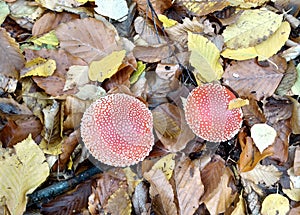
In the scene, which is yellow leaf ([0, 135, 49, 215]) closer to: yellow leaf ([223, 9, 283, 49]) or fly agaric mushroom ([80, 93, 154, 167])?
fly agaric mushroom ([80, 93, 154, 167])

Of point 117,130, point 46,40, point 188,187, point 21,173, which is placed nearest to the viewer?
point 117,130

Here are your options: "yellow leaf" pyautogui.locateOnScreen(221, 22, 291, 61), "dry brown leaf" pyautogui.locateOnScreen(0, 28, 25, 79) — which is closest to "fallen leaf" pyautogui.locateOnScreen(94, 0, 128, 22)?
"dry brown leaf" pyautogui.locateOnScreen(0, 28, 25, 79)

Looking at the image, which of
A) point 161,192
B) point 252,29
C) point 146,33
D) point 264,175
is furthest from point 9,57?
point 264,175

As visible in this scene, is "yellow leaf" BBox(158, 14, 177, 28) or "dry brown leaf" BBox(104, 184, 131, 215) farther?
"yellow leaf" BBox(158, 14, 177, 28)

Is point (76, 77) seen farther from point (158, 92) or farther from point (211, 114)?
point (211, 114)

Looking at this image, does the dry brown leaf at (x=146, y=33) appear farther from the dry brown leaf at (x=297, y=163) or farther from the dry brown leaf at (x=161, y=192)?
the dry brown leaf at (x=297, y=163)

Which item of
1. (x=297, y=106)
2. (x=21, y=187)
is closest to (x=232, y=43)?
(x=297, y=106)

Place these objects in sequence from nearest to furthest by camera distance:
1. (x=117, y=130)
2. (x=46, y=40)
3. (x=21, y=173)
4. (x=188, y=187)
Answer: (x=117, y=130), (x=21, y=173), (x=188, y=187), (x=46, y=40)
